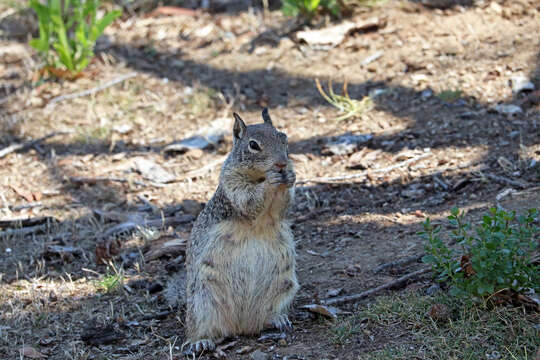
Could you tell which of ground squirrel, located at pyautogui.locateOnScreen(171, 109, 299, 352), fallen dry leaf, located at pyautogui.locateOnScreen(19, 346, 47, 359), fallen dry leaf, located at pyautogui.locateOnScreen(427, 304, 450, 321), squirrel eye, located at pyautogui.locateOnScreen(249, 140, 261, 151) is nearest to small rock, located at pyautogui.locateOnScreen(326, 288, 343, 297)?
ground squirrel, located at pyautogui.locateOnScreen(171, 109, 299, 352)

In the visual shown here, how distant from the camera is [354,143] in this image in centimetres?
694

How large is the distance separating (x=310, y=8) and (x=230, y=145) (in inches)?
95.6

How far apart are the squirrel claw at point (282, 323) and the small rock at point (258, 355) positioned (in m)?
0.29

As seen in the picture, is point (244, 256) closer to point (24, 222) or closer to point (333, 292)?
point (333, 292)

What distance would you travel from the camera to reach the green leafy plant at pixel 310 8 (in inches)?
339

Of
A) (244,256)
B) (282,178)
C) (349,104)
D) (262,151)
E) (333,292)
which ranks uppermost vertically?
(262,151)

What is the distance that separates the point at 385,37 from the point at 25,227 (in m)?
4.89

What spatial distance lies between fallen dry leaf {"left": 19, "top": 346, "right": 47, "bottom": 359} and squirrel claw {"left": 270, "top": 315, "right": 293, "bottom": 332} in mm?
1506

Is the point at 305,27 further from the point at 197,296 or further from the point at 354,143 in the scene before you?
the point at 197,296

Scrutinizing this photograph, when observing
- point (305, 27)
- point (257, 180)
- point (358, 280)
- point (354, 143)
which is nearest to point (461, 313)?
point (358, 280)

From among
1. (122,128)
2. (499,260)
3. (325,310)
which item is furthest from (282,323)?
(122,128)

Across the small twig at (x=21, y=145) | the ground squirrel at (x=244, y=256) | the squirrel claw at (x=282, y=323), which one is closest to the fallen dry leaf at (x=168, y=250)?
the ground squirrel at (x=244, y=256)

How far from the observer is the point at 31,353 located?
427 centimetres

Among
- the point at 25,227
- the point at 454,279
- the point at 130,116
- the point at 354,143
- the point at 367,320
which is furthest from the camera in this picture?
the point at 130,116
